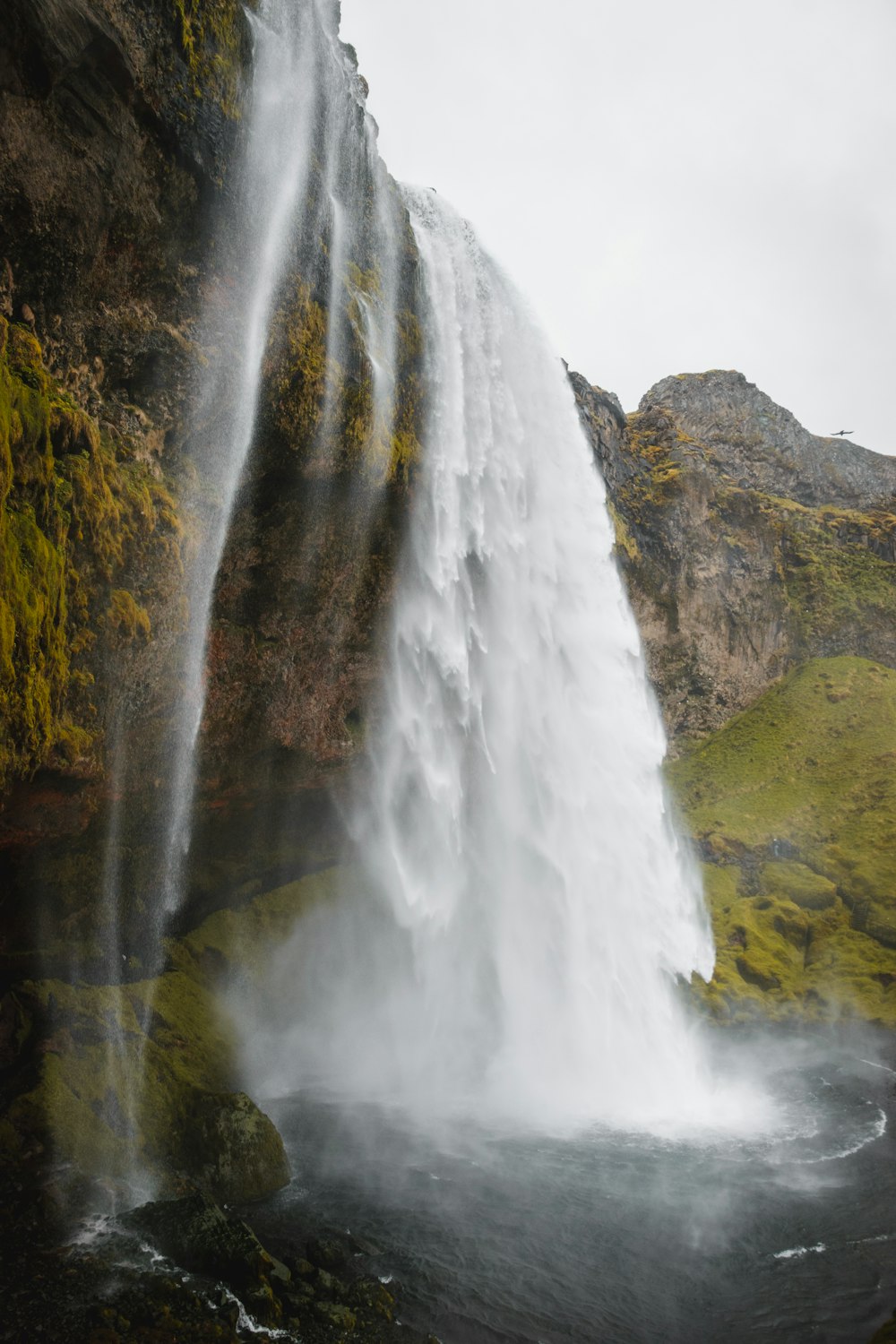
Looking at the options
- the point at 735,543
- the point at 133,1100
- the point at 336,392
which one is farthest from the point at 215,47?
the point at 735,543

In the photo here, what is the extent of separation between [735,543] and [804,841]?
18.8m

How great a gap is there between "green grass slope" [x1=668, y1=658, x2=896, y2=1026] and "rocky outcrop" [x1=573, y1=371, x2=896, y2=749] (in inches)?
102

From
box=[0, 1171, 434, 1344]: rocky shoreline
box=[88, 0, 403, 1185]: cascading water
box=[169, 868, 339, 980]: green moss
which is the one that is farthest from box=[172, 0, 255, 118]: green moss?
box=[169, 868, 339, 980]: green moss

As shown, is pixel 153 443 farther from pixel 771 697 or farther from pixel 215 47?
pixel 771 697

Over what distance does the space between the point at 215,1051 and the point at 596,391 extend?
36683 millimetres

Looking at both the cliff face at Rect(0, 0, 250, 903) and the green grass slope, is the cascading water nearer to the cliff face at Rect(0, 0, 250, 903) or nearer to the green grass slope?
the cliff face at Rect(0, 0, 250, 903)

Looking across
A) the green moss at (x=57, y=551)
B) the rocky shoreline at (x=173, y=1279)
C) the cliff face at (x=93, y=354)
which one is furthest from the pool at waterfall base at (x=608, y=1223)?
the green moss at (x=57, y=551)

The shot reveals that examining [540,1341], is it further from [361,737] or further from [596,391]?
[596,391]

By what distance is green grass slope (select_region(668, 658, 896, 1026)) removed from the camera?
28562 mm

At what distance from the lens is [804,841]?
3622 centimetres

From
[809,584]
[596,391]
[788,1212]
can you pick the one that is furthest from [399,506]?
[809,584]

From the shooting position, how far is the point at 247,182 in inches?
562

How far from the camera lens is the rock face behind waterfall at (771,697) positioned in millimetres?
30359

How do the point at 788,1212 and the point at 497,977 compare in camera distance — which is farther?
the point at 497,977
